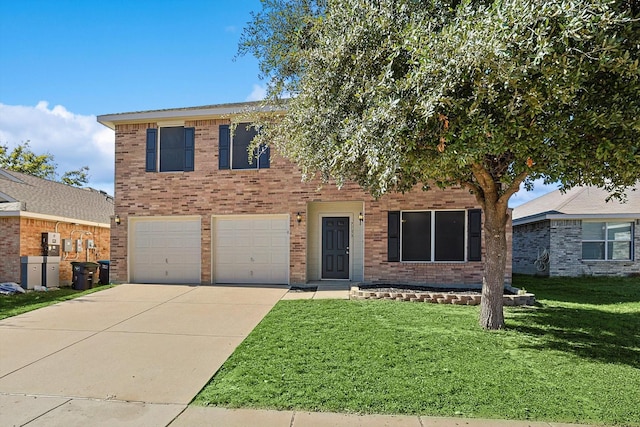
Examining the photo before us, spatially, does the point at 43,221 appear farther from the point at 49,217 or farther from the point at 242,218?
the point at 242,218

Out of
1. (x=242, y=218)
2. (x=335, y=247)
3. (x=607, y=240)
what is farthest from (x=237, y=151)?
(x=607, y=240)

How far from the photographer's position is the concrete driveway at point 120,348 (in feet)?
13.0

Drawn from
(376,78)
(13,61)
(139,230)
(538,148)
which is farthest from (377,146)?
(13,61)

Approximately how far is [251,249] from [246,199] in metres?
1.52

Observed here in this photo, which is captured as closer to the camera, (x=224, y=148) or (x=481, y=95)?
(x=481, y=95)

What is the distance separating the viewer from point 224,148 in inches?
440

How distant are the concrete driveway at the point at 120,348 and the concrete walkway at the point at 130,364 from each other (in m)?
0.01

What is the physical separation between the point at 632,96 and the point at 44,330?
9109 mm

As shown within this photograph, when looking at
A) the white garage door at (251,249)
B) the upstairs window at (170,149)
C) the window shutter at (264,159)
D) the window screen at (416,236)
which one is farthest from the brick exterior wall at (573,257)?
the upstairs window at (170,149)

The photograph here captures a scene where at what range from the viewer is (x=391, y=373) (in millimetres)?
4340

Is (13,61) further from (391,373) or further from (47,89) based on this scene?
(391,373)

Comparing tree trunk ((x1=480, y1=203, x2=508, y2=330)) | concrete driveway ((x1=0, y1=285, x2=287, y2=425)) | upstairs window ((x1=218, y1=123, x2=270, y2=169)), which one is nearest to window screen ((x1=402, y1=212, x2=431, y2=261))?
concrete driveway ((x1=0, y1=285, x2=287, y2=425))

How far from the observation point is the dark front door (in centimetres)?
1129

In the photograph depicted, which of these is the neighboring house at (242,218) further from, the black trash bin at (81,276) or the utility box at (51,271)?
the utility box at (51,271)
